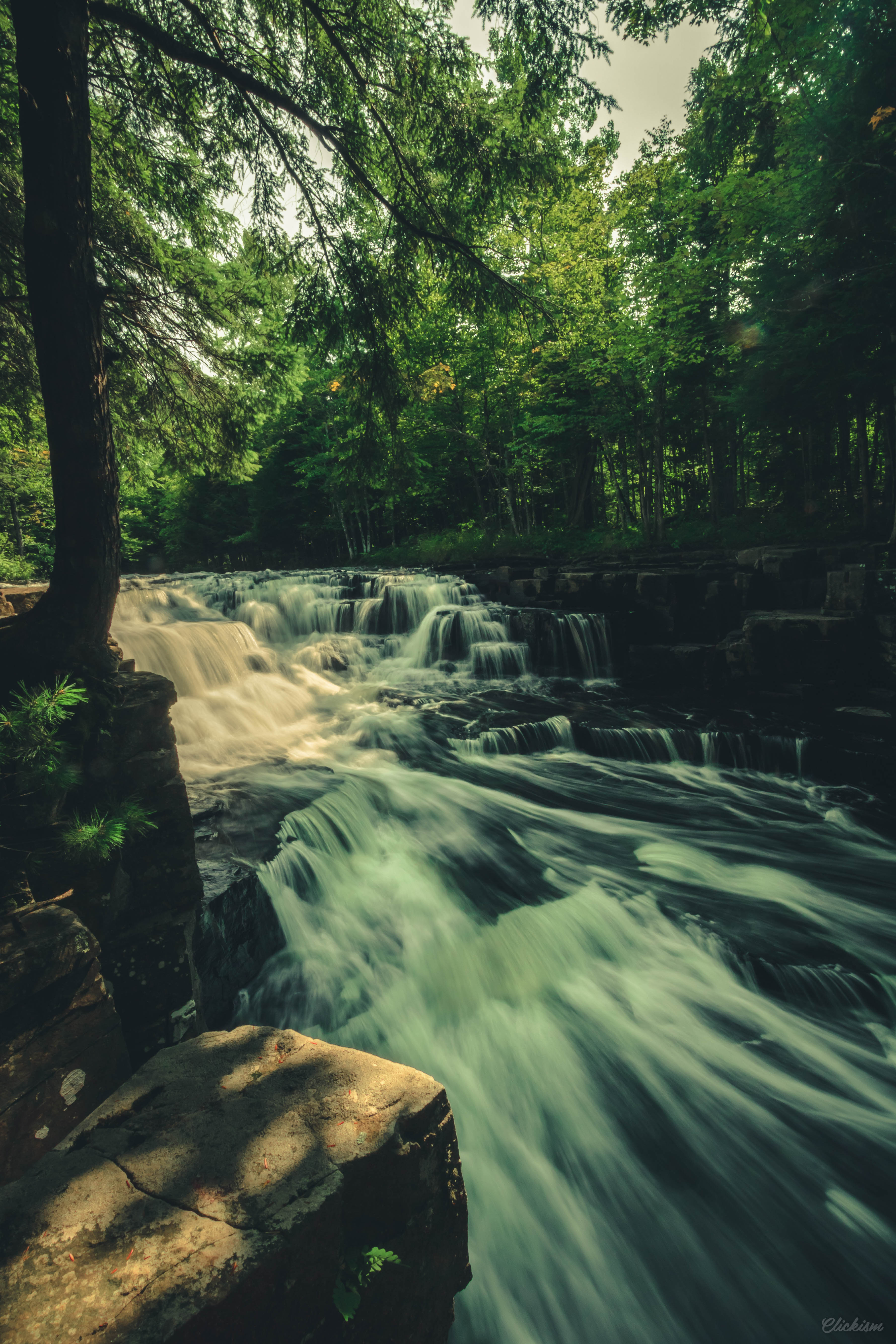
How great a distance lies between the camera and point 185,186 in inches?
216

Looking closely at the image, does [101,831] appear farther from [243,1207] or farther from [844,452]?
[844,452]

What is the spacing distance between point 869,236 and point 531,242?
34.6 feet

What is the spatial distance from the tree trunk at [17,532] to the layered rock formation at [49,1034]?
69.2ft

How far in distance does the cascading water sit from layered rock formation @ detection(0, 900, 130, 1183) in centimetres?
156

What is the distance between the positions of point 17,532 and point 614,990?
78.1 feet

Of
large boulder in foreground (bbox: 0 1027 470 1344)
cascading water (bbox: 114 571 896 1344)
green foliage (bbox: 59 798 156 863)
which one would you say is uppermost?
green foliage (bbox: 59 798 156 863)

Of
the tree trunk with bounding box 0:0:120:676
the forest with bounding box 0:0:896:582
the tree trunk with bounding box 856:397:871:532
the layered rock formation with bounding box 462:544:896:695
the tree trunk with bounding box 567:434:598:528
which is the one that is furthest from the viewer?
the tree trunk with bounding box 567:434:598:528

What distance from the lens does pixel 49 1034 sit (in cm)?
199

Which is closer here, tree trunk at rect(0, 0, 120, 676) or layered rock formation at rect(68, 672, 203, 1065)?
layered rock formation at rect(68, 672, 203, 1065)

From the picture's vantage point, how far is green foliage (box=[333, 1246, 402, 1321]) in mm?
1557

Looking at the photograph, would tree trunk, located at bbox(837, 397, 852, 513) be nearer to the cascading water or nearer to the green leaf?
the cascading water

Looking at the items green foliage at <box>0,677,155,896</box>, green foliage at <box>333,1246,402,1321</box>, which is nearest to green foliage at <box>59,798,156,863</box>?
green foliage at <box>0,677,155,896</box>

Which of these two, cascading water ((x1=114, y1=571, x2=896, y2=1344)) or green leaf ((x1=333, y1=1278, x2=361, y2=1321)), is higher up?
green leaf ((x1=333, y1=1278, x2=361, y2=1321))

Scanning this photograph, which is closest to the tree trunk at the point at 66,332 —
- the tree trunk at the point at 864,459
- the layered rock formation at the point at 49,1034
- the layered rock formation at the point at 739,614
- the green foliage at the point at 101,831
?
the green foliage at the point at 101,831
